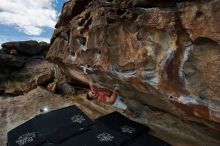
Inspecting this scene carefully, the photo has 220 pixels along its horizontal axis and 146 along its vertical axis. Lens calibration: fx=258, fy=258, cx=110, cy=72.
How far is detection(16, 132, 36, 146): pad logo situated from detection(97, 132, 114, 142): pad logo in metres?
1.18

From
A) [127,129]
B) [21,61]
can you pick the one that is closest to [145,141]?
[127,129]

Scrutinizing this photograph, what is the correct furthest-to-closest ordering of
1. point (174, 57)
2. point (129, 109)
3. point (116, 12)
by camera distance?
point (129, 109) < point (116, 12) < point (174, 57)

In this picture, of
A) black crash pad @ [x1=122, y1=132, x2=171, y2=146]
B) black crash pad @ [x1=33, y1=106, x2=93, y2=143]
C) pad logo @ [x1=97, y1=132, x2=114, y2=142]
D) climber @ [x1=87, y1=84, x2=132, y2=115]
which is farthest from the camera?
climber @ [x1=87, y1=84, x2=132, y2=115]

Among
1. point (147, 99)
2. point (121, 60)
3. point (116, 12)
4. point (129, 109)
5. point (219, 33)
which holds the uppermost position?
point (116, 12)

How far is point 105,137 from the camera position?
14.0ft

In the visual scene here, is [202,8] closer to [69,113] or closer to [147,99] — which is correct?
[147,99]

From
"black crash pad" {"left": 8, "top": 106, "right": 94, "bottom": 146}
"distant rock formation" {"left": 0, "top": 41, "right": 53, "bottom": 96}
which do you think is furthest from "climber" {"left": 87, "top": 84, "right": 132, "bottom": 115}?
"distant rock formation" {"left": 0, "top": 41, "right": 53, "bottom": 96}

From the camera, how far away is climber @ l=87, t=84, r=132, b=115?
536 centimetres

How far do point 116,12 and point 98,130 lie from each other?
81.8 inches

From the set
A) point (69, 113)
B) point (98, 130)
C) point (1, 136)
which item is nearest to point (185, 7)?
point (98, 130)

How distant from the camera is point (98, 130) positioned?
4.53 meters

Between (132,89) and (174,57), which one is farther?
(132,89)

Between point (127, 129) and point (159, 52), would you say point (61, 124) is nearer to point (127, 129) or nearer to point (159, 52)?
point (127, 129)

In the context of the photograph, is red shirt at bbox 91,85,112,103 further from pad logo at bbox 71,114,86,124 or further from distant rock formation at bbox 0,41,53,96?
distant rock formation at bbox 0,41,53,96
